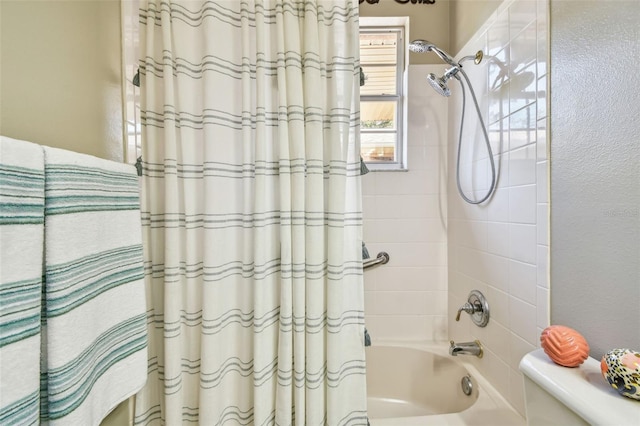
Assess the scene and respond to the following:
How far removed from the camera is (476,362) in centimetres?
144

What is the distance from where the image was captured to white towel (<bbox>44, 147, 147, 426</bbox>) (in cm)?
50

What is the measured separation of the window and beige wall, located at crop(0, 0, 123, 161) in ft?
4.51

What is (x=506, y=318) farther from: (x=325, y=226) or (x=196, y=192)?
(x=196, y=192)

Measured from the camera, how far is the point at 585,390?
0.61m

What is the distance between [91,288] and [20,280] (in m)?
0.16

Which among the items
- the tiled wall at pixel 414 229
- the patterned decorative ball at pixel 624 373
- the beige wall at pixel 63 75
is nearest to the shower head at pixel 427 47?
the tiled wall at pixel 414 229

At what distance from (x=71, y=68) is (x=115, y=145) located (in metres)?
0.22

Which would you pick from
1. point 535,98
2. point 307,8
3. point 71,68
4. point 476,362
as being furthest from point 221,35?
point 476,362

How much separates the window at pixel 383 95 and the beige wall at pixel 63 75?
54.2 inches

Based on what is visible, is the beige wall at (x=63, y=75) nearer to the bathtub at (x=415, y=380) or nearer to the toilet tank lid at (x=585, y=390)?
the toilet tank lid at (x=585, y=390)

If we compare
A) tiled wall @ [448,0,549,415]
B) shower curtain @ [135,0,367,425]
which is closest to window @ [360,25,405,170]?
tiled wall @ [448,0,549,415]

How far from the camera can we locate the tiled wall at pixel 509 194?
39.5 inches

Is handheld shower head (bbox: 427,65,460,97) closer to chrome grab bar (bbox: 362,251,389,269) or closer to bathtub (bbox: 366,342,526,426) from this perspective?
chrome grab bar (bbox: 362,251,389,269)

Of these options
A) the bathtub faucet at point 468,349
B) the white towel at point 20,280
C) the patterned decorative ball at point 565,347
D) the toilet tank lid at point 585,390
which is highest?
the white towel at point 20,280
